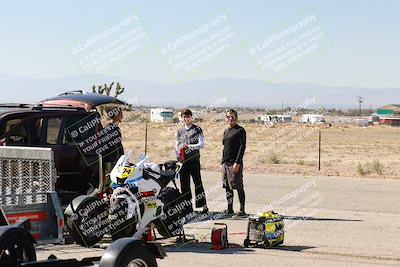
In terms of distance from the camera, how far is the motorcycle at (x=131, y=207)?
8700 mm

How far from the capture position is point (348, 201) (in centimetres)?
1565

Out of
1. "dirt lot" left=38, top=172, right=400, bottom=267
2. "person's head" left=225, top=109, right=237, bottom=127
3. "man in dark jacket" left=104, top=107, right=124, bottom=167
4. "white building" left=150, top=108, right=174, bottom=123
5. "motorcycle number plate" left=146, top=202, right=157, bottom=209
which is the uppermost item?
"white building" left=150, top=108, right=174, bottom=123

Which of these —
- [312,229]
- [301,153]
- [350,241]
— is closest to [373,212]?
[312,229]

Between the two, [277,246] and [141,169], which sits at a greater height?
[141,169]

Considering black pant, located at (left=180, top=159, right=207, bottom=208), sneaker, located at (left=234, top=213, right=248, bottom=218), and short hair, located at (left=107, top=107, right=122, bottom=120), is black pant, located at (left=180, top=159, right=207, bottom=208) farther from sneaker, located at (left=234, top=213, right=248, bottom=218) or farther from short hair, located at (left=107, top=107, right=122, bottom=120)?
short hair, located at (left=107, top=107, right=122, bottom=120)

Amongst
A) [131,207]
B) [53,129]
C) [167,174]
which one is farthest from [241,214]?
[131,207]

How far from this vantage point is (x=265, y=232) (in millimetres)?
9906

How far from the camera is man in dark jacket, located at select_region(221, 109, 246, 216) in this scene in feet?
41.8

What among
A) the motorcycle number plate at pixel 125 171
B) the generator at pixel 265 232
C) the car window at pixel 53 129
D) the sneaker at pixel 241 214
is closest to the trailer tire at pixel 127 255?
the motorcycle number plate at pixel 125 171

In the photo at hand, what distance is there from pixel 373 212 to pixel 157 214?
5.73 meters

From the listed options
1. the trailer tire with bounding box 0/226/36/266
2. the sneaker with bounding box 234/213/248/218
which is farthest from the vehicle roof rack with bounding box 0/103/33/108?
the trailer tire with bounding box 0/226/36/266

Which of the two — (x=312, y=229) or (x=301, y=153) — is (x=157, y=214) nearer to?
(x=312, y=229)

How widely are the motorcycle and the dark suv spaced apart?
4.95ft

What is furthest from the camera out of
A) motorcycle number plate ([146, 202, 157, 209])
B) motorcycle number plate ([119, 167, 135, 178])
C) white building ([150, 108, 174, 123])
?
white building ([150, 108, 174, 123])
